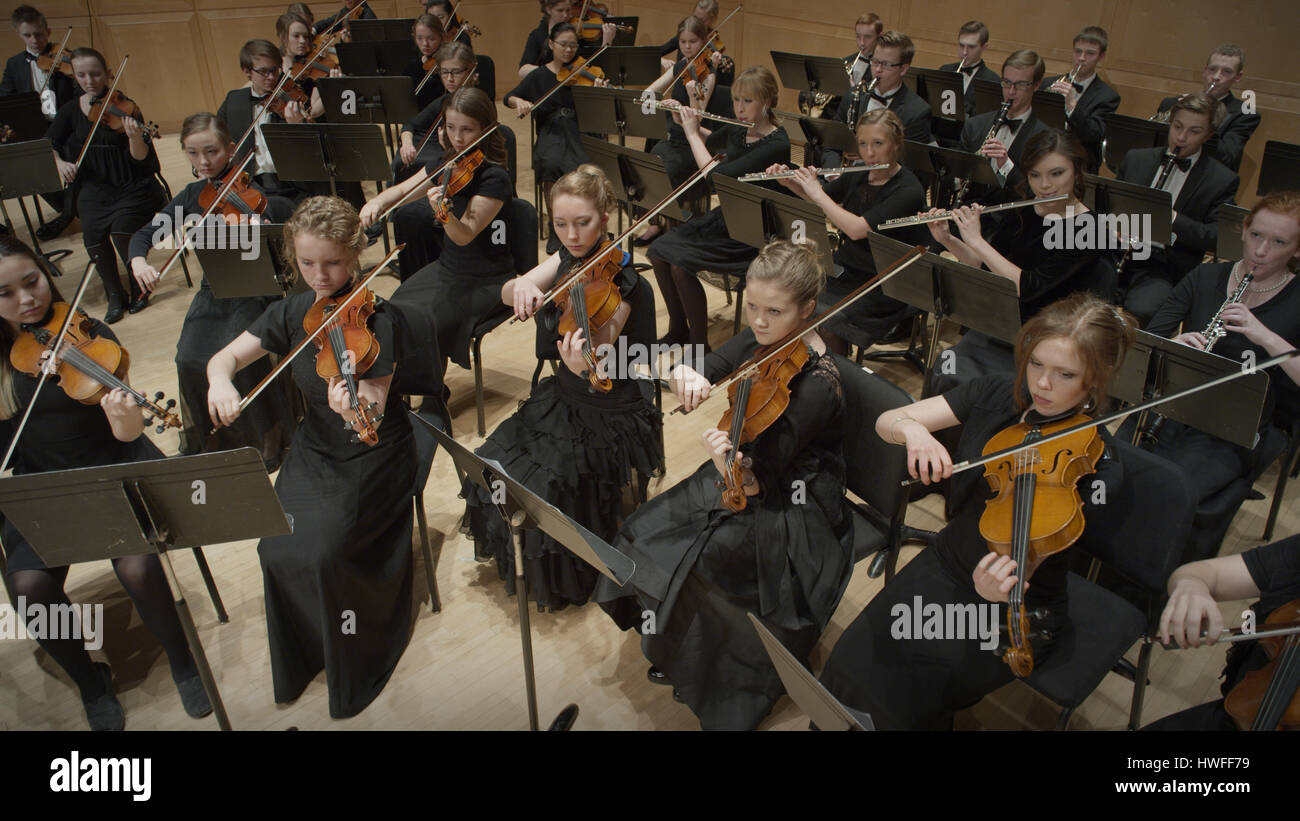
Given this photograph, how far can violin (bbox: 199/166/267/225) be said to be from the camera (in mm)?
3449

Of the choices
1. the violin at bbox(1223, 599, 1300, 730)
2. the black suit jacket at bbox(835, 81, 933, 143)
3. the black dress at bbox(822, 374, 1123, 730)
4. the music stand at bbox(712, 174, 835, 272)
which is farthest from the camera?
the black suit jacket at bbox(835, 81, 933, 143)

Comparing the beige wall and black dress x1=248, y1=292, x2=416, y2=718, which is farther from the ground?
the beige wall

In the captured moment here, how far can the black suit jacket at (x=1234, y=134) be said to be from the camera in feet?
14.9

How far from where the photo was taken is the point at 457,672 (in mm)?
2705

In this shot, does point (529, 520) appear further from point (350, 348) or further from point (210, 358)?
point (210, 358)

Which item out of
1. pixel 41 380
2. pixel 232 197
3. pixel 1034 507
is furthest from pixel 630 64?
pixel 1034 507

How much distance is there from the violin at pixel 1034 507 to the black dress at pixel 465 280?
231 cm

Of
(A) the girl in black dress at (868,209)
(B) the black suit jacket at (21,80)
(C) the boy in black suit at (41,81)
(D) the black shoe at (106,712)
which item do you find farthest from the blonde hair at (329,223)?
(B) the black suit jacket at (21,80)

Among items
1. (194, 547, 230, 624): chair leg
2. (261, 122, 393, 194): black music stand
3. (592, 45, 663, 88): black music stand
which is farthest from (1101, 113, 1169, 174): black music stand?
(194, 547, 230, 624): chair leg

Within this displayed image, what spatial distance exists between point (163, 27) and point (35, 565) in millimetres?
7067

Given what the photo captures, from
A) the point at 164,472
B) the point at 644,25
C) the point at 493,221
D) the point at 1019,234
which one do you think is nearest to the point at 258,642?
the point at 164,472

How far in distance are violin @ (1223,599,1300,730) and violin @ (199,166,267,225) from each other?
3.55 meters

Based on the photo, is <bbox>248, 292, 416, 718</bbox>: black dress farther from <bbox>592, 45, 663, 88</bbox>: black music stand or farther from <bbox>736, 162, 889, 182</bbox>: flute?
<bbox>592, 45, 663, 88</bbox>: black music stand
